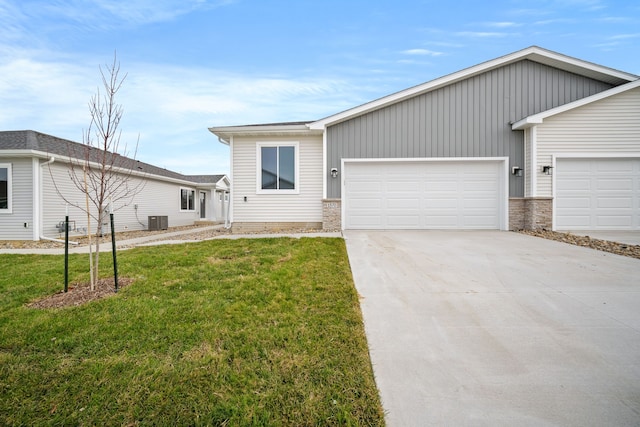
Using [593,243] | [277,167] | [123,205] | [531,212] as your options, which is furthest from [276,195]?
[593,243]

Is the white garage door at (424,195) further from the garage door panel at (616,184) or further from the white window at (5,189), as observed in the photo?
the white window at (5,189)

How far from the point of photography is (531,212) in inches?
361

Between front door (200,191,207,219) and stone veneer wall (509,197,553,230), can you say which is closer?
stone veneer wall (509,197,553,230)

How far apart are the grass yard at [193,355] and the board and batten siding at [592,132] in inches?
350

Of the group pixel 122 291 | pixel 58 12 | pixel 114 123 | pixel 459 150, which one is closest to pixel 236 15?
pixel 58 12

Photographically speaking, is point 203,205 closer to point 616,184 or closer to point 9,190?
point 9,190

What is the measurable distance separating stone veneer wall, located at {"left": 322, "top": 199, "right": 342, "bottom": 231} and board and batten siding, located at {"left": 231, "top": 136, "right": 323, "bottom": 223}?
373mm

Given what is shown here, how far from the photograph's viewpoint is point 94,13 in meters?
8.67

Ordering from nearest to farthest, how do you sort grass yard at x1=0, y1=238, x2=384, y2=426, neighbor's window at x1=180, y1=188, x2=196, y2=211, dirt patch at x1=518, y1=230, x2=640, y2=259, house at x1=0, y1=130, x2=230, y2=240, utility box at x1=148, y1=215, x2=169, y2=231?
1. grass yard at x1=0, y1=238, x2=384, y2=426
2. dirt patch at x1=518, y1=230, x2=640, y2=259
3. house at x1=0, y1=130, x2=230, y2=240
4. utility box at x1=148, y1=215, x2=169, y2=231
5. neighbor's window at x1=180, y1=188, x2=196, y2=211

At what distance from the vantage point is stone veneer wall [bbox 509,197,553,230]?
29.9 ft

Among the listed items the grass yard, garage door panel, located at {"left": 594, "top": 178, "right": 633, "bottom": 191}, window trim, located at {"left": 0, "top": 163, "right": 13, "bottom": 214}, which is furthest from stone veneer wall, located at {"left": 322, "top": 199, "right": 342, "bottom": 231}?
window trim, located at {"left": 0, "top": 163, "right": 13, "bottom": 214}

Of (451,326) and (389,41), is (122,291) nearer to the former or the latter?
(451,326)

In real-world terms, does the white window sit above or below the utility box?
above

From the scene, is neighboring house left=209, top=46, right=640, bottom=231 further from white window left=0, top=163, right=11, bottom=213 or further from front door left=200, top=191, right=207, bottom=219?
front door left=200, top=191, right=207, bottom=219
